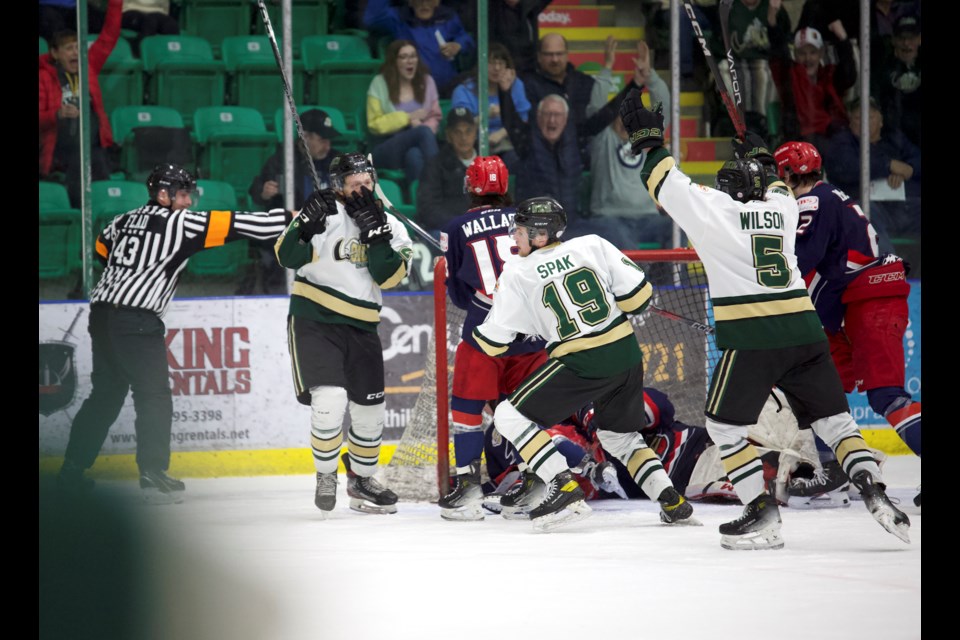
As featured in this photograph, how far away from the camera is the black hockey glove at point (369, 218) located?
4324 mm

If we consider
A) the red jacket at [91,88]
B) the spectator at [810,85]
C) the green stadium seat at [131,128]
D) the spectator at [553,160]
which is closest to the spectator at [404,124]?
the spectator at [553,160]

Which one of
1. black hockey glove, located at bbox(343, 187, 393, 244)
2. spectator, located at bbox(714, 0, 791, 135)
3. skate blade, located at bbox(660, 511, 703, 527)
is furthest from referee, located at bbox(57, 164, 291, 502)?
spectator, located at bbox(714, 0, 791, 135)

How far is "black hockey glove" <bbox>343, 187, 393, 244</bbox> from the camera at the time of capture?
4.32m

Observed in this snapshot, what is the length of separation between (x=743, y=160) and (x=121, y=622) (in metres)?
2.59

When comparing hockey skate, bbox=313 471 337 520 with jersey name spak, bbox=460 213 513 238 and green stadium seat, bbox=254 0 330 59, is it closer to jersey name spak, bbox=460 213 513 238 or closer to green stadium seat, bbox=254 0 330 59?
jersey name spak, bbox=460 213 513 238

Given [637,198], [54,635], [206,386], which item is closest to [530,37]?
[637,198]

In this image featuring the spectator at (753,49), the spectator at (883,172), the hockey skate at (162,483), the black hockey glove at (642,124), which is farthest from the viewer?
the spectator at (753,49)

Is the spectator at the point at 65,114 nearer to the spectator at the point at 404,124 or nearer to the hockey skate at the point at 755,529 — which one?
the spectator at the point at 404,124

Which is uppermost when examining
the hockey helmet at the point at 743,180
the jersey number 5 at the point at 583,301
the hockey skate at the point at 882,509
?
the hockey helmet at the point at 743,180

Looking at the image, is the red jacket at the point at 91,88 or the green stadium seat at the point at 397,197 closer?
the red jacket at the point at 91,88

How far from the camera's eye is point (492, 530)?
405cm

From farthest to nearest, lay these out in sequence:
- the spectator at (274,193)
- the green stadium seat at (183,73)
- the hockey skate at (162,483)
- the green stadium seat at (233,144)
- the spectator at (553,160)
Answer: the spectator at (553,160), the green stadium seat at (183,73), the green stadium seat at (233,144), the spectator at (274,193), the hockey skate at (162,483)

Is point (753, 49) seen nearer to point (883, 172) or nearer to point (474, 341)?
point (883, 172)
